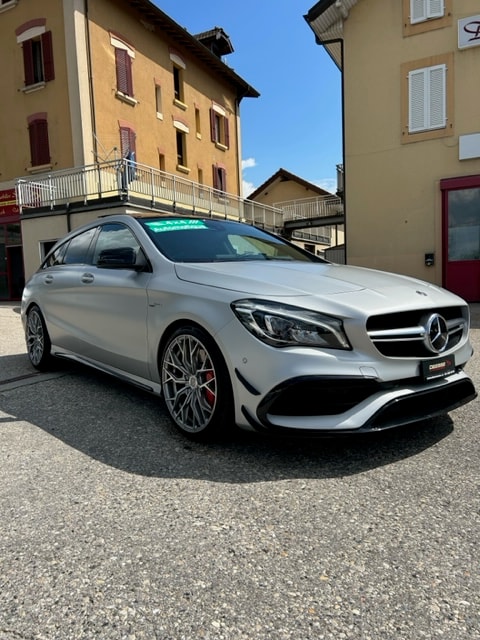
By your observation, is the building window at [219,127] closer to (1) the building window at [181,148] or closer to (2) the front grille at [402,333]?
(1) the building window at [181,148]

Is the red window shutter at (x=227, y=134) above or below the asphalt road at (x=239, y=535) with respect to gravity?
above

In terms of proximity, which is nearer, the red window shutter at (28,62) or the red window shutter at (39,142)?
the red window shutter at (39,142)

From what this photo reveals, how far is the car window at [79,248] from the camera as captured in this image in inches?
182

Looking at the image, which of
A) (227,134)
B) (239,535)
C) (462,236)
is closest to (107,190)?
(462,236)

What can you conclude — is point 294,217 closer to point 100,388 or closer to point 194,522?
point 100,388

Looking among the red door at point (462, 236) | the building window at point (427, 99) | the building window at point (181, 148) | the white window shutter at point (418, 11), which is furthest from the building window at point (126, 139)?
the red door at point (462, 236)

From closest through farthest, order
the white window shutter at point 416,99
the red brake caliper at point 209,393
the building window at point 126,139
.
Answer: the red brake caliper at point 209,393, the white window shutter at point 416,99, the building window at point 126,139

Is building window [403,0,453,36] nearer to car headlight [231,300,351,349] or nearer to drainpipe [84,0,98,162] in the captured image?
drainpipe [84,0,98,162]

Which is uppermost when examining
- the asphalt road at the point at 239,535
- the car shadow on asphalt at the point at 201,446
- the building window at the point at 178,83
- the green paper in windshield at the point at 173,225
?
the building window at the point at 178,83

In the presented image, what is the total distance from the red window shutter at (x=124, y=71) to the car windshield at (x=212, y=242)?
1676 cm

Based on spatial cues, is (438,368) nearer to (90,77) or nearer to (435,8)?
(435,8)

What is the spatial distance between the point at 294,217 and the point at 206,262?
2299 cm

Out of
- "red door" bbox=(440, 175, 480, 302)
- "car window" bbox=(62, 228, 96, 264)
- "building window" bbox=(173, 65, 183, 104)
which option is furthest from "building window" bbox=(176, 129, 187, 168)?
"car window" bbox=(62, 228, 96, 264)

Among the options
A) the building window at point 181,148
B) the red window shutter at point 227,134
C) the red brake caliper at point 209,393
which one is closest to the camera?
the red brake caliper at point 209,393
